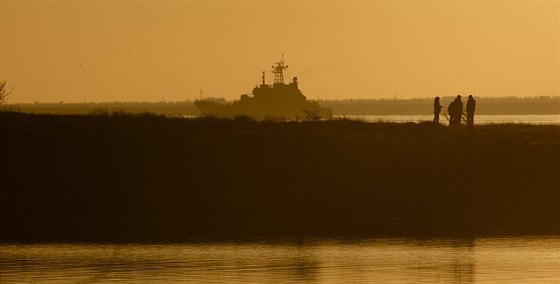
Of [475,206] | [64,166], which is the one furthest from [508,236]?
[64,166]

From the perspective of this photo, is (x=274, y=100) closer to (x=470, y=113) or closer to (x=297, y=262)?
(x=470, y=113)

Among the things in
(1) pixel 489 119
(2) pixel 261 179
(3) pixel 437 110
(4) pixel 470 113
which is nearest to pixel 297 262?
(2) pixel 261 179

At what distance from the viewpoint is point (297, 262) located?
2812 cm

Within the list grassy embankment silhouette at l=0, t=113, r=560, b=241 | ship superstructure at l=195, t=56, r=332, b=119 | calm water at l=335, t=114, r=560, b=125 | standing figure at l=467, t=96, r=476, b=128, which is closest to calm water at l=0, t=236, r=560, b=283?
grassy embankment silhouette at l=0, t=113, r=560, b=241

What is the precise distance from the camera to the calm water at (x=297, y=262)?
25.8 metres

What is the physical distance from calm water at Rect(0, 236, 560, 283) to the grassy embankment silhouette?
179 cm

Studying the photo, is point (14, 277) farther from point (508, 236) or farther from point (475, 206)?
point (475, 206)

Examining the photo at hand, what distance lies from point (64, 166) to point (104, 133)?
4258 mm

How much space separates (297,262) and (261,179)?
13.1 meters

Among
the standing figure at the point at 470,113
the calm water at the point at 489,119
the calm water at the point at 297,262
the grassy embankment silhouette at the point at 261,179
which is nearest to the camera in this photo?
the calm water at the point at 297,262

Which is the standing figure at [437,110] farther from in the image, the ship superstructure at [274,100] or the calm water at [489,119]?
the ship superstructure at [274,100]

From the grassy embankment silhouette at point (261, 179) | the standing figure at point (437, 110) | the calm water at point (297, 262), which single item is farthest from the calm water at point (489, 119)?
the calm water at point (297, 262)

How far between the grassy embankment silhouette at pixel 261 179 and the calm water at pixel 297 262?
5.86ft

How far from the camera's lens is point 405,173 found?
139 ft
